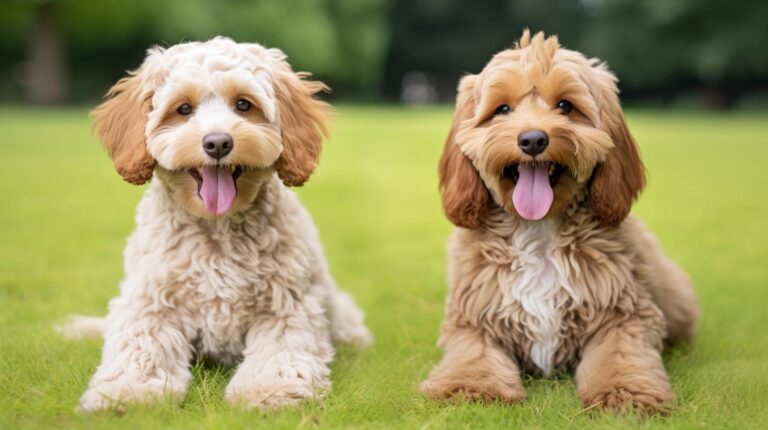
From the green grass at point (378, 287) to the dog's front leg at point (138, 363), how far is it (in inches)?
4.1

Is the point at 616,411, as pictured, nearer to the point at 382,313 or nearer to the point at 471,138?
the point at 471,138

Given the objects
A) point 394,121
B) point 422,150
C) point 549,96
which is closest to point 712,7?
point 394,121

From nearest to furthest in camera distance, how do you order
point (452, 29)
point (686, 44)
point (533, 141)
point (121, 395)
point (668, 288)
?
point (121, 395) → point (533, 141) → point (668, 288) → point (686, 44) → point (452, 29)

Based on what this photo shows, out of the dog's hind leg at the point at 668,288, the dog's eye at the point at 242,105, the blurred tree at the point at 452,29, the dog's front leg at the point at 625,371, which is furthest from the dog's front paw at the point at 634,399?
the blurred tree at the point at 452,29

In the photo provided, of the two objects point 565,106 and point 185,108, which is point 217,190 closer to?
point 185,108

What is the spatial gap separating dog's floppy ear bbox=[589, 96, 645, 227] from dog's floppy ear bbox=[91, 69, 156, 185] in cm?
211

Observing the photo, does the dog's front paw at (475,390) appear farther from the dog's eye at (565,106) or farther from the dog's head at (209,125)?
the dog's eye at (565,106)

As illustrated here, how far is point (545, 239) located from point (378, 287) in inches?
97.7

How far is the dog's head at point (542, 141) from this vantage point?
3.89 m

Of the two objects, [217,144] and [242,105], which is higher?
[242,105]

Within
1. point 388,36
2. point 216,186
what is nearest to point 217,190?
point 216,186

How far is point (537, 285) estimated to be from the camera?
418 cm

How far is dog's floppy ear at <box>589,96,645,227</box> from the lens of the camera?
407cm

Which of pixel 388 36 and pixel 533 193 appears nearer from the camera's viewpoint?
pixel 533 193
